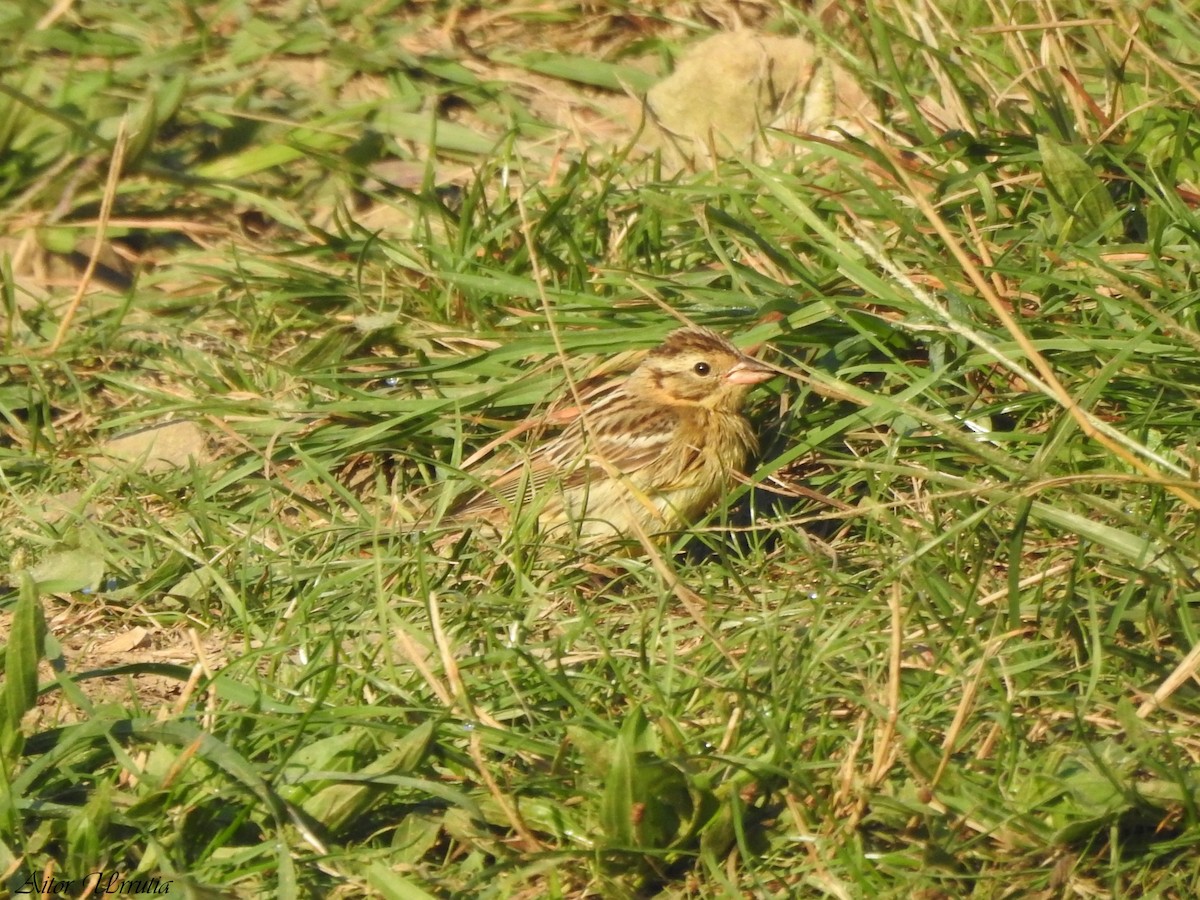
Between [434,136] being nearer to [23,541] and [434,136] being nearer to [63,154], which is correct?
[63,154]

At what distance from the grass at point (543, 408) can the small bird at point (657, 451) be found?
0.14 metres

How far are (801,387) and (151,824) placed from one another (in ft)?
8.97

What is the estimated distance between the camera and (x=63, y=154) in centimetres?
698

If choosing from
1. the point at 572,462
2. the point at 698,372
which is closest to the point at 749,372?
the point at 698,372

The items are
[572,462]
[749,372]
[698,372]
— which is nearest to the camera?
[572,462]

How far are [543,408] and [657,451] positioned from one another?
43 cm

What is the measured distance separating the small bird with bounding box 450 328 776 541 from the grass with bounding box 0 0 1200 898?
0.46 ft

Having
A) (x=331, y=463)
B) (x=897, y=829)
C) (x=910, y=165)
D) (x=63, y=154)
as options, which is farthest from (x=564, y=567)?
(x=63, y=154)

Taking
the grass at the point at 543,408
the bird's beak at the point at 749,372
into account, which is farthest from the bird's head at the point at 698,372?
the grass at the point at 543,408

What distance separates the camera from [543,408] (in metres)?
5.68

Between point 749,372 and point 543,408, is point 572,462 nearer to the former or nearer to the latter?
point 543,408

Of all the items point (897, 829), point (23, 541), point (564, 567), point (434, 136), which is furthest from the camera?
point (434, 136)

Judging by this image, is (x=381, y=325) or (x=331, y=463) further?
(x=381, y=325)

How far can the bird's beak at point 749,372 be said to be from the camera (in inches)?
216
